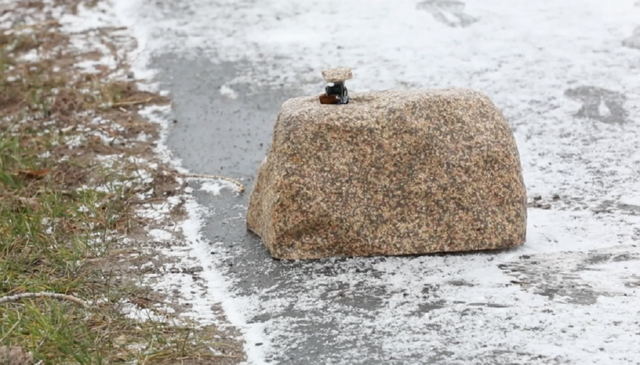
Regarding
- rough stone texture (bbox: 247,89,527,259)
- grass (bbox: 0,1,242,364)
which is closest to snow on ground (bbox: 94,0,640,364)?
rough stone texture (bbox: 247,89,527,259)

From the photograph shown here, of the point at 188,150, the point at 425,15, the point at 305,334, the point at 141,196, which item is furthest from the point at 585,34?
the point at 305,334

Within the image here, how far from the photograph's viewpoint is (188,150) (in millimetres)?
6547

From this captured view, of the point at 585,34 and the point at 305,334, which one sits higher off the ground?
the point at 585,34

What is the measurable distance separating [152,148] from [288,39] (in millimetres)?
2225

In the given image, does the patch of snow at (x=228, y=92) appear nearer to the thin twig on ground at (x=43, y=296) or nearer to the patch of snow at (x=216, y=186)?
the patch of snow at (x=216, y=186)

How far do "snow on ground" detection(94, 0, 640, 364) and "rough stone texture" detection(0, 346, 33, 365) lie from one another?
854 mm

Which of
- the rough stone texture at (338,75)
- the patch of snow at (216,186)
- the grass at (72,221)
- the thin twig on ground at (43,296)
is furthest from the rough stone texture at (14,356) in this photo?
the patch of snow at (216,186)

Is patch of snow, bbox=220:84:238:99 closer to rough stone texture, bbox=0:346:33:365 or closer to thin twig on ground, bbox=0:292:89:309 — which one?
thin twig on ground, bbox=0:292:89:309

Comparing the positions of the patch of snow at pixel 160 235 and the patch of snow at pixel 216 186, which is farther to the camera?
the patch of snow at pixel 216 186

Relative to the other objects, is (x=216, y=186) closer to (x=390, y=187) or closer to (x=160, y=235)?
(x=160, y=235)

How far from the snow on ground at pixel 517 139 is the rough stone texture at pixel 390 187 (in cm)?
12

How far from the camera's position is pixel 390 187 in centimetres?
466

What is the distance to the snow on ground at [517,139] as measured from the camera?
3.94 metres

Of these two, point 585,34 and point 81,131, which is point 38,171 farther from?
point 585,34
